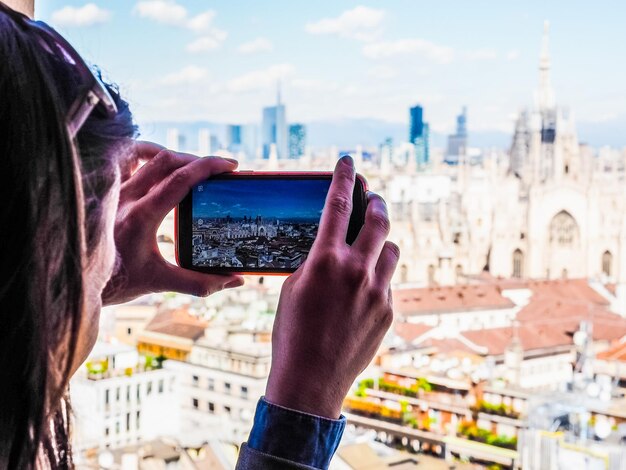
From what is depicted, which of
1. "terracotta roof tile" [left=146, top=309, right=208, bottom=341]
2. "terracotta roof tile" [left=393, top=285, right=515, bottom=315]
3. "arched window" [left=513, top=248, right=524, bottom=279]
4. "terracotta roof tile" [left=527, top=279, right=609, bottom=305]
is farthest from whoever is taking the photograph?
"arched window" [left=513, top=248, right=524, bottom=279]

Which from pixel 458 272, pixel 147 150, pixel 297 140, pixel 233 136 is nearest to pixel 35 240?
pixel 147 150

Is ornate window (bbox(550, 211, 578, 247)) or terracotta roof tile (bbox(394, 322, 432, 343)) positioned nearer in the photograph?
terracotta roof tile (bbox(394, 322, 432, 343))

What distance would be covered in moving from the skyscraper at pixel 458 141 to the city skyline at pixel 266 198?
14388 millimetres

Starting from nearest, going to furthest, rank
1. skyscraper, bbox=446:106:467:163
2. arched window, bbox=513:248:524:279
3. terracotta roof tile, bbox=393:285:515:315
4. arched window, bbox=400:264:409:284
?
terracotta roof tile, bbox=393:285:515:315 → arched window, bbox=400:264:409:284 → arched window, bbox=513:248:524:279 → skyscraper, bbox=446:106:467:163

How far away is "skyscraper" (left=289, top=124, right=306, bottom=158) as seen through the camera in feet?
33.0

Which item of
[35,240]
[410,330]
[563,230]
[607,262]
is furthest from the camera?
[563,230]

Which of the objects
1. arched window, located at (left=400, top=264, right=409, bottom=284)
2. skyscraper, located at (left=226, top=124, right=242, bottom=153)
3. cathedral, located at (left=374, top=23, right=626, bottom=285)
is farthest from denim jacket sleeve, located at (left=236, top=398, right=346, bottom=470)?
cathedral, located at (left=374, top=23, right=626, bottom=285)

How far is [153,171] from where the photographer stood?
469mm

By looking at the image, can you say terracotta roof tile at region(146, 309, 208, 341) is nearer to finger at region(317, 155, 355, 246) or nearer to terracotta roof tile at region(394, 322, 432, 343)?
terracotta roof tile at region(394, 322, 432, 343)

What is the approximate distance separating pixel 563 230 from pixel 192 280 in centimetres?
1405

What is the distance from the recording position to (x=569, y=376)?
340 inches

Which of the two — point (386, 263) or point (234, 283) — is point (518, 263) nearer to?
point (234, 283)

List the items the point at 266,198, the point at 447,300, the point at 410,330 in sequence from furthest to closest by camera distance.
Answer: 1. the point at 447,300
2. the point at 410,330
3. the point at 266,198

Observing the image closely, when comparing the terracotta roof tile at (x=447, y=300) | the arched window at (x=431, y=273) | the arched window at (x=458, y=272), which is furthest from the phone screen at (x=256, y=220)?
the arched window at (x=458, y=272)
